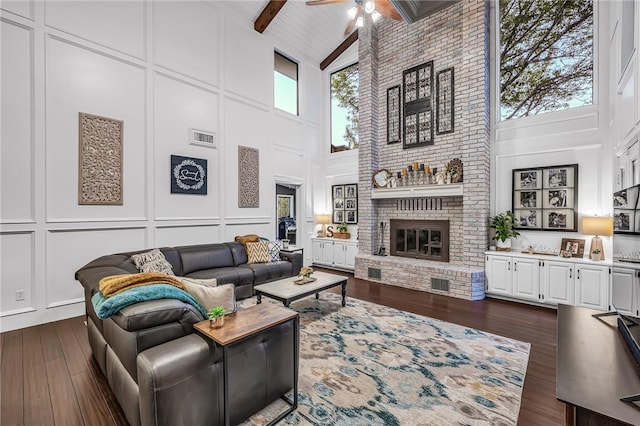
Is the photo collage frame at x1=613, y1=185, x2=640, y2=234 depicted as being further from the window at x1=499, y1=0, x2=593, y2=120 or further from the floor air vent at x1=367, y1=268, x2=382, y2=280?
the floor air vent at x1=367, y1=268, x2=382, y2=280

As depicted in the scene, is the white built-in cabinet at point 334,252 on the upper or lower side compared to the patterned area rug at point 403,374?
upper

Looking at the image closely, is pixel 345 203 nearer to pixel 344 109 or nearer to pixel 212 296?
pixel 344 109

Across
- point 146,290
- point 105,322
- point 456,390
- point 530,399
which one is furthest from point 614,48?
point 105,322

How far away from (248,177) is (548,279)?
18.2 feet

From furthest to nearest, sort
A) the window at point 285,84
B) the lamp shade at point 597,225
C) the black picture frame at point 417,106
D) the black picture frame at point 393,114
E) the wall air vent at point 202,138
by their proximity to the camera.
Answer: the window at point 285,84 → the black picture frame at point 393,114 → the black picture frame at point 417,106 → the wall air vent at point 202,138 → the lamp shade at point 597,225

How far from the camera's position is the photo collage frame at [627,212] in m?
1.52

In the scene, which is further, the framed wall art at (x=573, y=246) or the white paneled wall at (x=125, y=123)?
the framed wall art at (x=573, y=246)

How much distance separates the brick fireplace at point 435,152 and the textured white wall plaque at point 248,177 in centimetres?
234

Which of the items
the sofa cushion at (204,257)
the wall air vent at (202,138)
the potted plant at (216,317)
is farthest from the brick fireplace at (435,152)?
the potted plant at (216,317)

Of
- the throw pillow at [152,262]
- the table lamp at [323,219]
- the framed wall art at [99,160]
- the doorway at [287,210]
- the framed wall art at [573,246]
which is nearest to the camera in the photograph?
the throw pillow at [152,262]

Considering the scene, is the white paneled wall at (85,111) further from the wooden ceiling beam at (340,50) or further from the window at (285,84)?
the wooden ceiling beam at (340,50)

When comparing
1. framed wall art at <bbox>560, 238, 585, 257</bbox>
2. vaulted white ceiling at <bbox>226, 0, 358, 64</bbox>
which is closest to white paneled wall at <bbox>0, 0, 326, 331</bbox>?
vaulted white ceiling at <bbox>226, 0, 358, 64</bbox>

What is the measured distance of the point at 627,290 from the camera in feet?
5.22

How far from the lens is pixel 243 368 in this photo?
178 cm
